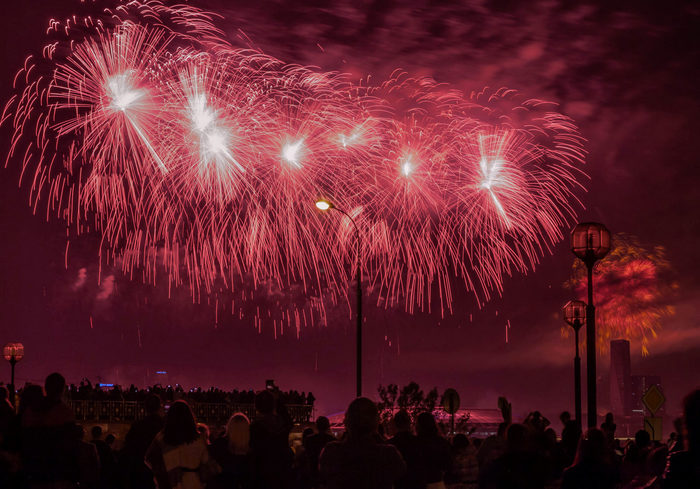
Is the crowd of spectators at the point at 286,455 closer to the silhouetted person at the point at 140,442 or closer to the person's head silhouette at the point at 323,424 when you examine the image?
the silhouetted person at the point at 140,442

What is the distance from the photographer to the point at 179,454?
9.85 metres

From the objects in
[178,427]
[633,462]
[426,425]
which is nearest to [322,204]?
[633,462]

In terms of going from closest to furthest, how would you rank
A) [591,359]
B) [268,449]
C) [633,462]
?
[268,449] < [633,462] < [591,359]

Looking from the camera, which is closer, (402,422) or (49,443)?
(49,443)

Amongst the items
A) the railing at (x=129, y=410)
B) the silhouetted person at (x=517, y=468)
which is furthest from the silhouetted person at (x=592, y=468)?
the railing at (x=129, y=410)

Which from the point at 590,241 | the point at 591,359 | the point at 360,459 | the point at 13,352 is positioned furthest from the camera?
the point at 13,352

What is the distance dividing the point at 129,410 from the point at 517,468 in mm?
28682

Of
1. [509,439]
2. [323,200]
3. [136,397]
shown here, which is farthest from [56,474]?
[136,397]

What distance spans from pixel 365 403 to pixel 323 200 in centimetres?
1835

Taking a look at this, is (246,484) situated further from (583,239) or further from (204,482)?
(583,239)

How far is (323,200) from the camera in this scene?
25766mm

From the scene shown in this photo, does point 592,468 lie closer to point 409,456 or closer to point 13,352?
point 409,456

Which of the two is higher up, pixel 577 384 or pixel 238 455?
pixel 577 384

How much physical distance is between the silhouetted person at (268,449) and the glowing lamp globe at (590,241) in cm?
827
